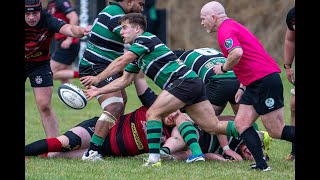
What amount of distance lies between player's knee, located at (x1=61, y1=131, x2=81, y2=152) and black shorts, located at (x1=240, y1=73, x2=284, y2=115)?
1.91 meters

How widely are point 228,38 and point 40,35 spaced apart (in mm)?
2623

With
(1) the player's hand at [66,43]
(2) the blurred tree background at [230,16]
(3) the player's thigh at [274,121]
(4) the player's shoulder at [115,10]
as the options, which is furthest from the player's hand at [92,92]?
(2) the blurred tree background at [230,16]

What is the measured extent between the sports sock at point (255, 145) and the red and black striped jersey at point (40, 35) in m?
2.57

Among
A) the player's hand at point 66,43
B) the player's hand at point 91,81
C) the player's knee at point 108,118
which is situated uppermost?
the player's hand at point 91,81

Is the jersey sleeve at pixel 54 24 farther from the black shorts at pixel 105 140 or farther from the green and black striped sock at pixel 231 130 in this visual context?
the green and black striped sock at pixel 231 130

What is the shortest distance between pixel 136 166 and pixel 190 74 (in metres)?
1.02

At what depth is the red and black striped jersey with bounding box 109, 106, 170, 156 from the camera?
28.0ft

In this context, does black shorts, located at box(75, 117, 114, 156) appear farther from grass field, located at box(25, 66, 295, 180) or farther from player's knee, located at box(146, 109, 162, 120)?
player's knee, located at box(146, 109, 162, 120)

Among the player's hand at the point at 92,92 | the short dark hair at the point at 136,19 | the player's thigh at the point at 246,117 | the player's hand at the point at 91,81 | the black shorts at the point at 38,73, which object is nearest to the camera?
the player's thigh at the point at 246,117

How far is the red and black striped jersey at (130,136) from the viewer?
8531mm

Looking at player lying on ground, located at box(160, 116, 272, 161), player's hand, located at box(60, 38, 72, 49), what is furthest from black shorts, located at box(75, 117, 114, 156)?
player's hand, located at box(60, 38, 72, 49)

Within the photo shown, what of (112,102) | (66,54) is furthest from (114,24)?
(66,54)

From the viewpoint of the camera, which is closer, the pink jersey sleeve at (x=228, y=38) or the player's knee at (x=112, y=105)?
the pink jersey sleeve at (x=228, y=38)

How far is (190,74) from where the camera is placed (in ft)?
26.9
